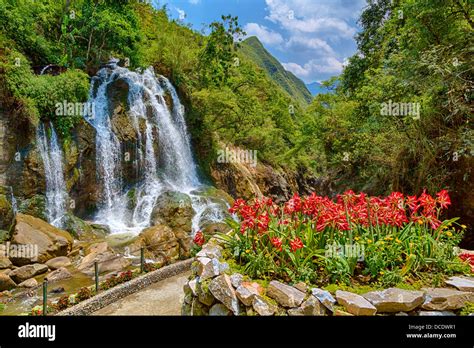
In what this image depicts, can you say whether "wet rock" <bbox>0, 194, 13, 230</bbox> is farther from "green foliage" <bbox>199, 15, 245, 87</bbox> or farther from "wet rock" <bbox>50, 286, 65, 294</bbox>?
"green foliage" <bbox>199, 15, 245, 87</bbox>

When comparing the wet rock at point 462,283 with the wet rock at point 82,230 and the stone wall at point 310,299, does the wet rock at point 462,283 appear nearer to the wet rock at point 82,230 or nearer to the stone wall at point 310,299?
the stone wall at point 310,299

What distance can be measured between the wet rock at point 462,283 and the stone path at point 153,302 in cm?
429

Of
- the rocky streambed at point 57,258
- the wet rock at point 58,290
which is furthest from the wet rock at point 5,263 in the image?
the wet rock at point 58,290

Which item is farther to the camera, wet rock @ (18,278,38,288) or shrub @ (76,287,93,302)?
wet rock @ (18,278,38,288)

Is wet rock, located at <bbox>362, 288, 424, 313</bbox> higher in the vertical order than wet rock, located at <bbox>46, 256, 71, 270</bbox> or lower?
higher

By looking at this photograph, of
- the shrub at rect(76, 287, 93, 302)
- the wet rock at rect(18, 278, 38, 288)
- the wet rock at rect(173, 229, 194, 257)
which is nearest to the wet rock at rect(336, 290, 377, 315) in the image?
the shrub at rect(76, 287, 93, 302)

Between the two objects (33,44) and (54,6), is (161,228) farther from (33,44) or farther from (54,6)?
(54,6)

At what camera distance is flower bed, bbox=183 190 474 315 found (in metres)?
3.38

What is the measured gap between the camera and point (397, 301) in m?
3.23

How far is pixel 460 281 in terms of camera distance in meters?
3.65

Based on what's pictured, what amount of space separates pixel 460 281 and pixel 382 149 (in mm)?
9138

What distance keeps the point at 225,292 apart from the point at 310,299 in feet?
3.12

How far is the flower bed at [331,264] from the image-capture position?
3.38m

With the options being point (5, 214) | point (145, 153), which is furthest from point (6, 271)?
point (145, 153)
